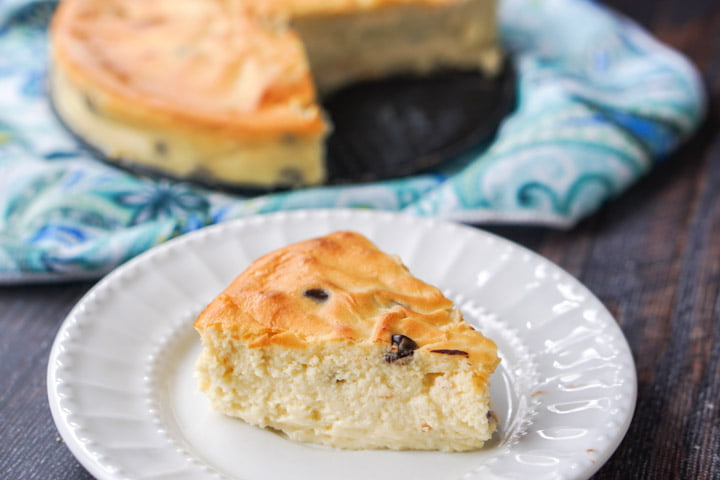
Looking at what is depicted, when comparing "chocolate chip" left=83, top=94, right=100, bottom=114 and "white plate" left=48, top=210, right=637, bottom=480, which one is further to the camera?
"chocolate chip" left=83, top=94, right=100, bottom=114

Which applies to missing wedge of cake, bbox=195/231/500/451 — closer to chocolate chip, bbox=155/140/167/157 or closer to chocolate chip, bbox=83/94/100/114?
chocolate chip, bbox=155/140/167/157

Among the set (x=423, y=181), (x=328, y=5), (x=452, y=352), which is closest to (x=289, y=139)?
(x=423, y=181)

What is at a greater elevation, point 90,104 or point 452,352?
point 452,352

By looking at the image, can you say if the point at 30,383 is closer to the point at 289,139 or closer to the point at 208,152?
the point at 208,152

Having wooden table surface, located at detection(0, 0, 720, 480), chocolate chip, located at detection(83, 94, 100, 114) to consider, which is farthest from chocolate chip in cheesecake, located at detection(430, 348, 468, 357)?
chocolate chip, located at detection(83, 94, 100, 114)

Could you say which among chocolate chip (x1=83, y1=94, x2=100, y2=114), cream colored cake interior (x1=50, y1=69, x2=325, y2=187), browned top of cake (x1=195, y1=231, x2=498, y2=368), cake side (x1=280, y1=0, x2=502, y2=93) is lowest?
cake side (x1=280, y1=0, x2=502, y2=93)

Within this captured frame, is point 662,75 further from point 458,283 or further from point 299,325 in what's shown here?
point 299,325

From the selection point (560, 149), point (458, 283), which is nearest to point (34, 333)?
point (458, 283)

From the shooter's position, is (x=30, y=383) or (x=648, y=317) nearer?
(x=30, y=383)
